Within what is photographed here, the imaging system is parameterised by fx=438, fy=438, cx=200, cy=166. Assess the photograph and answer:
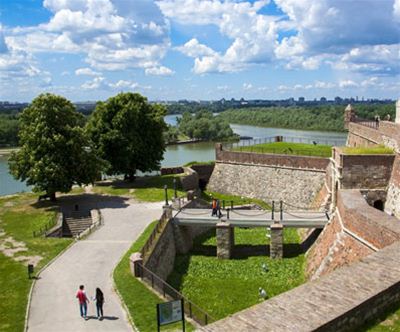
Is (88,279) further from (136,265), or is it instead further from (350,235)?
(350,235)

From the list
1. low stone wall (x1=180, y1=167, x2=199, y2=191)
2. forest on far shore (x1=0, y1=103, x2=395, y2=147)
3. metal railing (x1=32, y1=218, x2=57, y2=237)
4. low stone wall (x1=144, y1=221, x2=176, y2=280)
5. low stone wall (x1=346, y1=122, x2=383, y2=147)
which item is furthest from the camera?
forest on far shore (x1=0, y1=103, x2=395, y2=147)

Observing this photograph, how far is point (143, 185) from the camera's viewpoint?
3225cm

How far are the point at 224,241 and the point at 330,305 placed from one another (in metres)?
13.1

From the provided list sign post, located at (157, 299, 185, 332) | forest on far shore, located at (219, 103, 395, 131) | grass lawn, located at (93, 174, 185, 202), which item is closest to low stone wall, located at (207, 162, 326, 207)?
grass lawn, located at (93, 174, 185, 202)

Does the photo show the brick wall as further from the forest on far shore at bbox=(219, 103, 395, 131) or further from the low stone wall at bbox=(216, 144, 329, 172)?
the forest on far shore at bbox=(219, 103, 395, 131)

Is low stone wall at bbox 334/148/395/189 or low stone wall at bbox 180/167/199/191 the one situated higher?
low stone wall at bbox 334/148/395/189

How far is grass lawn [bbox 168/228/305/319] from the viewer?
16.1 meters

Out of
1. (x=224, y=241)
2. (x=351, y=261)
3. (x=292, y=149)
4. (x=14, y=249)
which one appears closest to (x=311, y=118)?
(x=292, y=149)

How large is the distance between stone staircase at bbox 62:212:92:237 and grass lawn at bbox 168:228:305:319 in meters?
5.66

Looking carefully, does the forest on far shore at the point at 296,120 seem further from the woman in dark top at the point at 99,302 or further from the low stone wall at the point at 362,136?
the woman in dark top at the point at 99,302

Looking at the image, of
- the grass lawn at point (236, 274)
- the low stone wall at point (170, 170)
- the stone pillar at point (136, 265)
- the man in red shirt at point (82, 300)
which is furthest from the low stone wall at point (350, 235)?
the low stone wall at point (170, 170)

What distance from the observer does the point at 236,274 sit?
18812 mm

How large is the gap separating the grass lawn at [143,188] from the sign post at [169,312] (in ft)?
59.2

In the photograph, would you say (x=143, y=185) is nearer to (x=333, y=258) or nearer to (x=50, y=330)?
(x=333, y=258)
